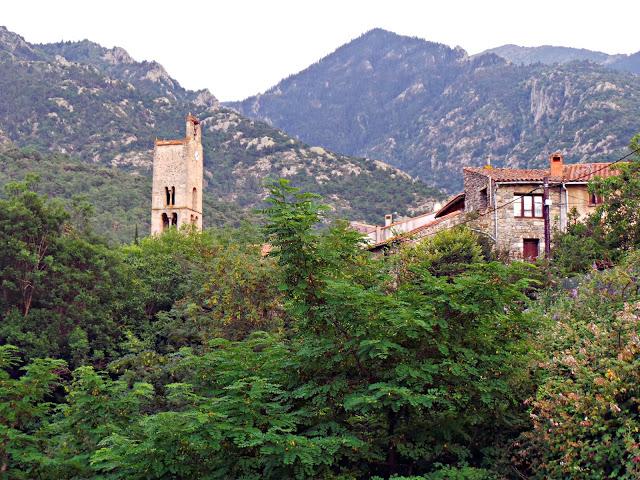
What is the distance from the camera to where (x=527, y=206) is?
117 ft

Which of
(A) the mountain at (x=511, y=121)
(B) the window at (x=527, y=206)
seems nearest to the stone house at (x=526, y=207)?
(B) the window at (x=527, y=206)

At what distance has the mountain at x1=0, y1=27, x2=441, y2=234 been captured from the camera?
121m

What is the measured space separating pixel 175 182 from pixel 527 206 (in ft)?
113

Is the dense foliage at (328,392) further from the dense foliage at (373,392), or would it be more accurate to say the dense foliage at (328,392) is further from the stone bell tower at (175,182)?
the stone bell tower at (175,182)

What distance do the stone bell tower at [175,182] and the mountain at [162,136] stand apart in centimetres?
4181

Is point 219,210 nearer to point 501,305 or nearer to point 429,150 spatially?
point 429,150

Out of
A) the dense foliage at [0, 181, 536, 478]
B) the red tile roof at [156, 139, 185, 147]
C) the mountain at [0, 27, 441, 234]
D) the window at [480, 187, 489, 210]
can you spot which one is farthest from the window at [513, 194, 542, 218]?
the mountain at [0, 27, 441, 234]

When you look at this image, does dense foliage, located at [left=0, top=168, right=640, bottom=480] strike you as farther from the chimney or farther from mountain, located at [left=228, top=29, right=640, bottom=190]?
mountain, located at [left=228, top=29, right=640, bottom=190]

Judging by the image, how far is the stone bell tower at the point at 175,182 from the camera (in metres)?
63.3

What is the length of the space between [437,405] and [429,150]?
158225 millimetres

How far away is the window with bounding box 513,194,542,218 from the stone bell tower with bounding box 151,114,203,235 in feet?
107

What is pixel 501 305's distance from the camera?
39.3 ft

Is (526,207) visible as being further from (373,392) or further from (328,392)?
(373,392)

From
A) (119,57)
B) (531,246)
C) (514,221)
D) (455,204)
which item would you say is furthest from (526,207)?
(119,57)
